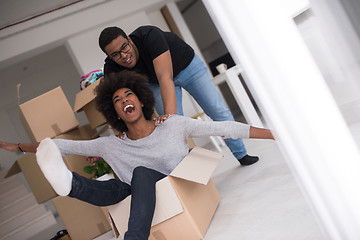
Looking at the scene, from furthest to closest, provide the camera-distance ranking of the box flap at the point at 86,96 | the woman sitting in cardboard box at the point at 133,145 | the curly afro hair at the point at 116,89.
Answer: the box flap at the point at 86,96
the curly afro hair at the point at 116,89
the woman sitting in cardboard box at the point at 133,145

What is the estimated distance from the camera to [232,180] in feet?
6.75

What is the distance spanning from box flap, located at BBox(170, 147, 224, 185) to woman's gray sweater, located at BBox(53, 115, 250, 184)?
84 millimetres

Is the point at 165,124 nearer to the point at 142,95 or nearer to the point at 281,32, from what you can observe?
the point at 142,95

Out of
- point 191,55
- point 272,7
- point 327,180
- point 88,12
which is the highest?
point 88,12

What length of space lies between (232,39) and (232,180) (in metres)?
1.42

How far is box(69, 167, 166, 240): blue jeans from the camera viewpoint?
1195mm

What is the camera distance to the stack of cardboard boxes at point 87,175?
139cm

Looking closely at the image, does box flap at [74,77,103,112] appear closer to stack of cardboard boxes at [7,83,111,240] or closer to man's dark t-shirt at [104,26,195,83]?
stack of cardboard boxes at [7,83,111,240]

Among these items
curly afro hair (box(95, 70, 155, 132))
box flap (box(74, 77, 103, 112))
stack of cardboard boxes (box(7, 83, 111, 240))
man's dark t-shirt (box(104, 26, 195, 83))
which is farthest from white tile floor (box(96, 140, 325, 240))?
box flap (box(74, 77, 103, 112))

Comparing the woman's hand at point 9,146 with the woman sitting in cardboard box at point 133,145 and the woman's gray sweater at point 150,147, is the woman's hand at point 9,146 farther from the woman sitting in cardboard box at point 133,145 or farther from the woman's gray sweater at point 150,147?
the woman's gray sweater at point 150,147

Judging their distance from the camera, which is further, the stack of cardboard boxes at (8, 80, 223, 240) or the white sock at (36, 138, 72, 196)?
the stack of cardboard boxes at (8, 80, 223, 240)

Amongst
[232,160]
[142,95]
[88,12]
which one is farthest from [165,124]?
[88,12]

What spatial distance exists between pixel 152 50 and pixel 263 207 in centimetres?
86

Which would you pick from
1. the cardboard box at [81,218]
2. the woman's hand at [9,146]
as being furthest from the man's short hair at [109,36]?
the cardboard box at [81,218]
